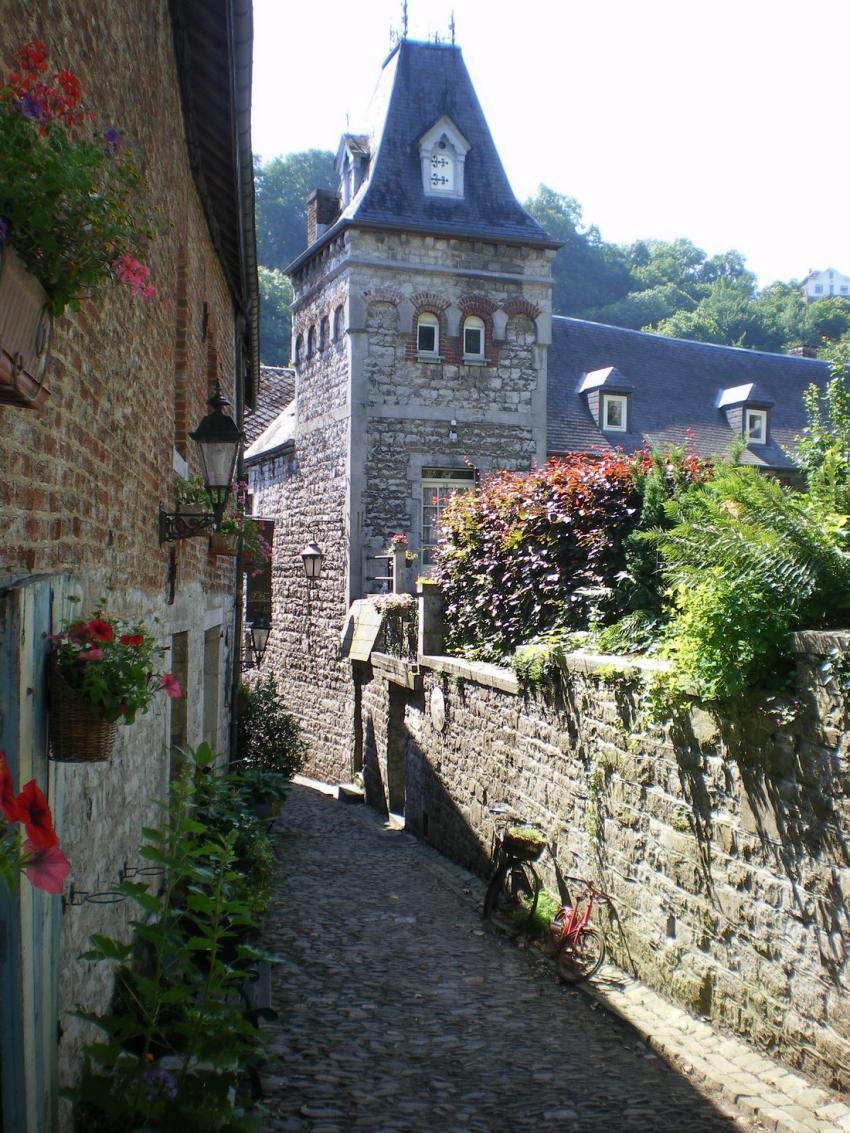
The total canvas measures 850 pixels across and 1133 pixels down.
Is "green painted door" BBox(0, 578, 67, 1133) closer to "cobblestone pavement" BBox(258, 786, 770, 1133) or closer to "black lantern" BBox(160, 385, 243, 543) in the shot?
"cobblestone pavement" BBox(258, 786, 770, 1133)

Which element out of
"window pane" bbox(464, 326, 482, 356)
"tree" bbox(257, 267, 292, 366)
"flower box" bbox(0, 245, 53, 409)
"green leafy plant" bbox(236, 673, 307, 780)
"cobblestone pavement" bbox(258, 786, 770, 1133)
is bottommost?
"cobblestone pavement" bbox(258, 786, 770, 1133)

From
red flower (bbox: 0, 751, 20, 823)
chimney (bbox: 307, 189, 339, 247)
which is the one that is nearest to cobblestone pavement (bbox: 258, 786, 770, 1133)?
red flower (bbox: 0, 751, 20, 823)

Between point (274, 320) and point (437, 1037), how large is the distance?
1486 inches

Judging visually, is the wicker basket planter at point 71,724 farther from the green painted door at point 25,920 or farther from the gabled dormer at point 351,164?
the gabled dormer at point 351,164

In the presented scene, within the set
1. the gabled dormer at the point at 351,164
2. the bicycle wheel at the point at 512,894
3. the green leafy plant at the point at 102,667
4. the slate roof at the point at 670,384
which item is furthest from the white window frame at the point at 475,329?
the green leafy plant at the point at 102,667

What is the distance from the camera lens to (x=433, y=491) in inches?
727

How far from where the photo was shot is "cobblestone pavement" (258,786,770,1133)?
526cm

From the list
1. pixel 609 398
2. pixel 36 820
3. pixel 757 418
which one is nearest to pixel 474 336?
pixel 609 398

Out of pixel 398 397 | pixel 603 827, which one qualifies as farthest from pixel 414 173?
pixel 603 827

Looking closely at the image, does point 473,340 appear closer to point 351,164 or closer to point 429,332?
point 429,332

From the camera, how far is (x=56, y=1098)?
3.13m

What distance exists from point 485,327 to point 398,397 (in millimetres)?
2091

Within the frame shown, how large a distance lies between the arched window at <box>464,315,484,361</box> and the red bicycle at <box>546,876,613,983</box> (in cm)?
1241

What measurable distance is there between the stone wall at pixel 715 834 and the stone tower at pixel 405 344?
8.80m
